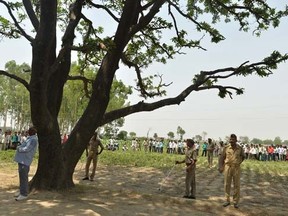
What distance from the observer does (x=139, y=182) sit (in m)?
14.9

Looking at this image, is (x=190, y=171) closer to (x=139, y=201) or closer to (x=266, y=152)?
(x=139, y=201)

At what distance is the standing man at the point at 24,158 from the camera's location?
917cm

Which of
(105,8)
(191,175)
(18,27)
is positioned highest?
(105,8)

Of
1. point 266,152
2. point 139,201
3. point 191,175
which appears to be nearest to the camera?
point 139,201

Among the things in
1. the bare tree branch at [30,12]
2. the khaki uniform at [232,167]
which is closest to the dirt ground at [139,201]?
the khaki uniform at [232,167]

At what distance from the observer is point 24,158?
9.20m

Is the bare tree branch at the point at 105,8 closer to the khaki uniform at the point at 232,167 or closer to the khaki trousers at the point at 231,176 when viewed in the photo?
the khaki uniform at the point at 232,167

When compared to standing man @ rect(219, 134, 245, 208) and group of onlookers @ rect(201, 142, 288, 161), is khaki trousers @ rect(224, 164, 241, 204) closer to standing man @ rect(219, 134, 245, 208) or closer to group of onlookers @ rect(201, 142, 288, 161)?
standing man @ rect(219, 134, 245, 208)

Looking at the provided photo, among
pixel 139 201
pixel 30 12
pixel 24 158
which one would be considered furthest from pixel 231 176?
pixel 30 12

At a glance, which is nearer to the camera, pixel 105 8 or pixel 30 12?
pixel 30 12

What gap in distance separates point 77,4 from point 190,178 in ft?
20.1

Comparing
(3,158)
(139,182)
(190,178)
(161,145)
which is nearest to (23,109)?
(161,145)

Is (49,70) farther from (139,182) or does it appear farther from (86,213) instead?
(139,182)

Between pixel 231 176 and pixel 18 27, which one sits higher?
pixel 18 27
